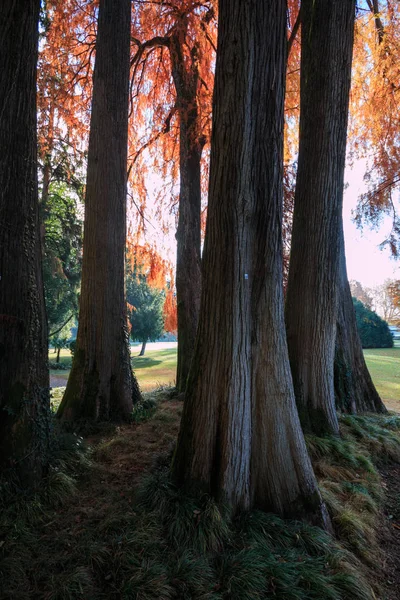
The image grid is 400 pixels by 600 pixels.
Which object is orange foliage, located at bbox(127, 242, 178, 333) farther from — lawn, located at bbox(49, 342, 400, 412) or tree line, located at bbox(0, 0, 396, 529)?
tree line, located at bbox(0, 0, 396, 529)

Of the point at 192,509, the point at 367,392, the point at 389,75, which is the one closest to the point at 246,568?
the point at 192,509

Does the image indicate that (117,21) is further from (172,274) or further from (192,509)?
(192,509)

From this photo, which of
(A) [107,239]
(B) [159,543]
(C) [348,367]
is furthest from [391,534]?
(A) [107,239]

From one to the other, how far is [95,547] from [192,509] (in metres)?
0.75

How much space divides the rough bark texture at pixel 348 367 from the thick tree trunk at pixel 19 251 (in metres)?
4.80

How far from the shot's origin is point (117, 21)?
509 cm

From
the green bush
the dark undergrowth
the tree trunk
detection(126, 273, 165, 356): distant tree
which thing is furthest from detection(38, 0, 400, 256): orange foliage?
detection(126, 273, 165, 356): distant tree

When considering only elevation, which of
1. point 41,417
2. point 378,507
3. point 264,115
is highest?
Result: point 264,115

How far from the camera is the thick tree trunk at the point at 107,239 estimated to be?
191 inches

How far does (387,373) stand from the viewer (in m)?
17.9

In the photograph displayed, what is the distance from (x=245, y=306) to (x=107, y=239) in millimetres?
2813

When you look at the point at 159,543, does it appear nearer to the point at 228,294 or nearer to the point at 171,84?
the point at 228,294

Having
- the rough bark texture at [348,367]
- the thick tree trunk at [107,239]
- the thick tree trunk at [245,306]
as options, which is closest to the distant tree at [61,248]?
the thick tree trunk at [107,239]

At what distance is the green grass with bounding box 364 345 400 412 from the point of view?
41.8ft
